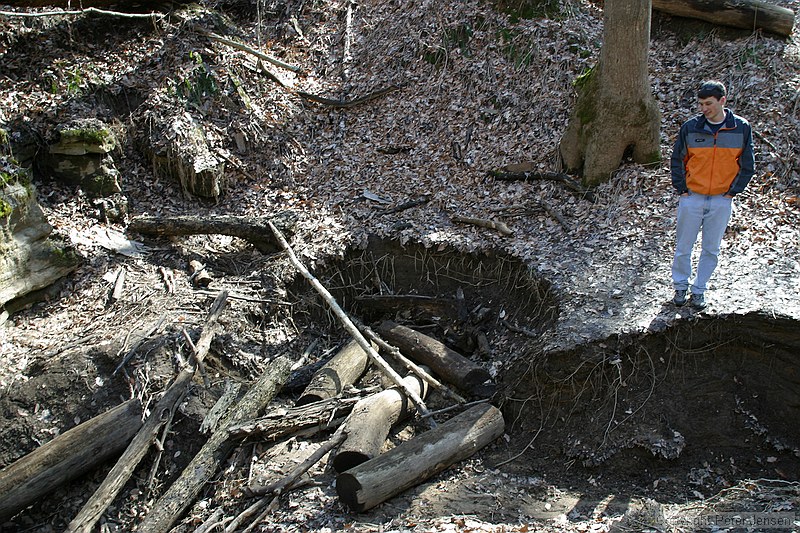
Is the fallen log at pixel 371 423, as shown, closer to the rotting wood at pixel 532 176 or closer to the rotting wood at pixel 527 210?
the rotting wood at pixel 527 210

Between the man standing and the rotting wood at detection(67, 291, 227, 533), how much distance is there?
17.7 ft

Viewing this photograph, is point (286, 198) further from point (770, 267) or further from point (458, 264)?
point (770, 267)

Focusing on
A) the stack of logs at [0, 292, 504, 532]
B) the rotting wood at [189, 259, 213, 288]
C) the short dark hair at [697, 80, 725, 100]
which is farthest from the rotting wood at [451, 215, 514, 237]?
the rotting wood at [189, 259, 213, 288]

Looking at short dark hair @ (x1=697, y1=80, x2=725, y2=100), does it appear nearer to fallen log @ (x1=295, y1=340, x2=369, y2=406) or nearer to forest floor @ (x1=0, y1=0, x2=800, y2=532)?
forest floor @ (x1=0, y1=0, x2=800, y2=532)

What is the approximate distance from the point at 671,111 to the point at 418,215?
4256mm

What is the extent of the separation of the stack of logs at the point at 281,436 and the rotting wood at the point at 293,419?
0.01 metres

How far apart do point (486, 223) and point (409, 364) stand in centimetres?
244

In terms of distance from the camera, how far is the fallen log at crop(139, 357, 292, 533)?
5625mm

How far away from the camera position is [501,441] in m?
6.43

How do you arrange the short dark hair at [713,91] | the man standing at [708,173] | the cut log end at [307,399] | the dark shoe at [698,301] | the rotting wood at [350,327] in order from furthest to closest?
the cut log end at [307,399], the rotting wood at [350,327], the dark shoe at [698,301], the man standing at [708,173], the short dark hair at [713,91]

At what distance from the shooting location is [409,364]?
714 cm

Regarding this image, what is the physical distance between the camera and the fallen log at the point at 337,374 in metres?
6.77

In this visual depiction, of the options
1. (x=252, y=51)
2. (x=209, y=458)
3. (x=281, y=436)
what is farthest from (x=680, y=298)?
(x=252, y=51)

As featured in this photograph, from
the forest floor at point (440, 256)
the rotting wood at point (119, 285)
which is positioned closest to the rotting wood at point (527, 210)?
the forest floor at point (440, 256)
